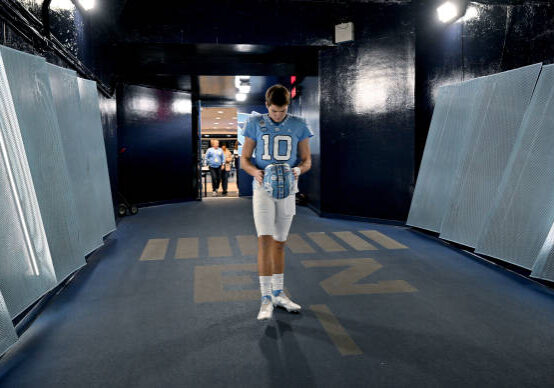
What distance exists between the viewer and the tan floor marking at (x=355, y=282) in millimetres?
3633

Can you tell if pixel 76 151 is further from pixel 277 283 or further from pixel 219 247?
pixel 277 283

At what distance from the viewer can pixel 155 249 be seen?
5.40 m

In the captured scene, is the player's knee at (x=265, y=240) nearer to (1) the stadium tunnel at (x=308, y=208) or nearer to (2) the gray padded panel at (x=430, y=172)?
(1) the stadium tunnel at (x=308, y=208)

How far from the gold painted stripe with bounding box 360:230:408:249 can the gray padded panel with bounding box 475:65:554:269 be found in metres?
1.20

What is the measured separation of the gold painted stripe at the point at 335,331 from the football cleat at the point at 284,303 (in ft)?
0.51

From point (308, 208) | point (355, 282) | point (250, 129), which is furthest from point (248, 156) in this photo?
point (308, 208)

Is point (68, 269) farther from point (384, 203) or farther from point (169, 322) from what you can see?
point (384, 203)

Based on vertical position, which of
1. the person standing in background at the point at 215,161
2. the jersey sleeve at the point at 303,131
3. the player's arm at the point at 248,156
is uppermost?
the jersey sleeve at the point at 303,131

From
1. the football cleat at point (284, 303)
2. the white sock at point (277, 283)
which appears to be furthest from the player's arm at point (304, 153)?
the football cleat at point (284, 303)

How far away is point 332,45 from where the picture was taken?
7.62 metres

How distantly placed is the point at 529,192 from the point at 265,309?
9.38 ft

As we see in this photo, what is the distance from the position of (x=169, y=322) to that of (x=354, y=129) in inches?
216

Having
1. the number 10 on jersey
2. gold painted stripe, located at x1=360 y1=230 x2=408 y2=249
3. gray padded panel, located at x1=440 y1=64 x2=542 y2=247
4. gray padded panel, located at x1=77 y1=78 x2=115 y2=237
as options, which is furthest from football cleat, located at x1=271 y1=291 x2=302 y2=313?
gray padded panel, located at x1=77 y1=78 x2=115 y2=237

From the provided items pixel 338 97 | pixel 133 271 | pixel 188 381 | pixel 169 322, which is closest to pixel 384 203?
pixel 338 97
